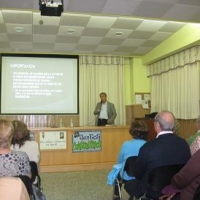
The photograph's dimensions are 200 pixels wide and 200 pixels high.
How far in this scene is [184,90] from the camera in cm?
615

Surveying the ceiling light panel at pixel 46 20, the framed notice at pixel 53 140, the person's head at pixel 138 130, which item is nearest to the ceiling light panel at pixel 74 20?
the ceiling light panel at pixel 46 20

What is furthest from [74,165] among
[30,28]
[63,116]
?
[30,28]

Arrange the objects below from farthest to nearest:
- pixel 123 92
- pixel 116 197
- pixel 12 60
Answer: pixel 123 92 < pixel 12 60 < pixel 116 197

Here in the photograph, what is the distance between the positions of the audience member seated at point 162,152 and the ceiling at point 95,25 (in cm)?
216

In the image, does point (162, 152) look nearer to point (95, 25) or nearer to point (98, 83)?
point (95, 25)

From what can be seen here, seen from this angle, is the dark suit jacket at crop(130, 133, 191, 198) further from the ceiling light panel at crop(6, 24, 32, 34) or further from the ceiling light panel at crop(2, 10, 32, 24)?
the ceiling light panel at crop(6, 24, 32, 34)

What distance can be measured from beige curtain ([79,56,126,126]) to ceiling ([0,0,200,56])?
0.36 m

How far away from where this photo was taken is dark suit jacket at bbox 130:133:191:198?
7.49ft

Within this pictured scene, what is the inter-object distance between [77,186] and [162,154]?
2446 mm

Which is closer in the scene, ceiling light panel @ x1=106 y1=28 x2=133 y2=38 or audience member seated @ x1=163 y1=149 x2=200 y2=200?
audience member seated @ x1=163 y1=149 x2=200 y2=200

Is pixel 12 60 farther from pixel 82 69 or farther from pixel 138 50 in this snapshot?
pixel 138 50

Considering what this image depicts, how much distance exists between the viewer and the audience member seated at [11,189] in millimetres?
1520

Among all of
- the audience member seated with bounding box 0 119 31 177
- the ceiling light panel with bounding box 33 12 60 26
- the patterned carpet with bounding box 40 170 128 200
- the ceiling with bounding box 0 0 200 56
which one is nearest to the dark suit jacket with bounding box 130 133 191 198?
the audience member seated with bounding box 0 119 31 177

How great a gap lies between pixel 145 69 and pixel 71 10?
426 centimetres
